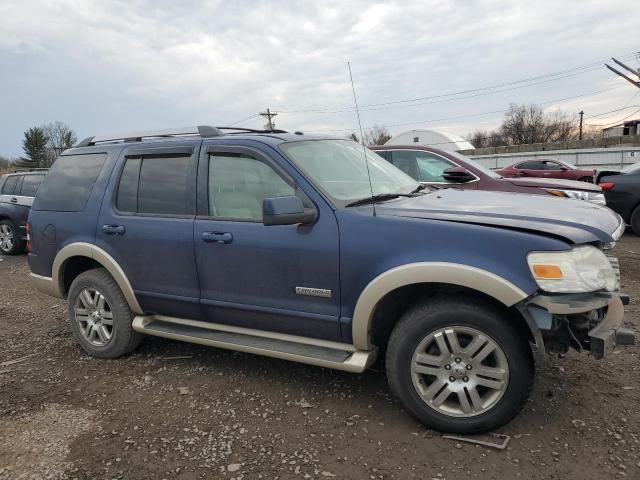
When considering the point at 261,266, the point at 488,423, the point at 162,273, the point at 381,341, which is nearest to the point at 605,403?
the point at 488,423

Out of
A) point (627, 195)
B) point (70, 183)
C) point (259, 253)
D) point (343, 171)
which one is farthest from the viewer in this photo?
point (627, 195)

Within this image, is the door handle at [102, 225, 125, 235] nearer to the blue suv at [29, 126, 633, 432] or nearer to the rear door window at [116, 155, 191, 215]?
the blue suv at [29, 126, 633, 432]

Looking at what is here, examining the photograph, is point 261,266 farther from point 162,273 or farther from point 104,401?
point 104,401

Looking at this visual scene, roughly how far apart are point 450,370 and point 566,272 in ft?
2.75

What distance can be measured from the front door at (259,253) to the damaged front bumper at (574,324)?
1.17m

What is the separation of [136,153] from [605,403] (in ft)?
12.8

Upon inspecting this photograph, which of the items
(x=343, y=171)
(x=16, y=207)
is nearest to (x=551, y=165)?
(x=16, y=207)

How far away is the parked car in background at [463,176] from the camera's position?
6680 mm

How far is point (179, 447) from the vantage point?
3035mm

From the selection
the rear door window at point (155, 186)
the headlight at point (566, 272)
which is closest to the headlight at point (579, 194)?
the headlight at point (566, 272)

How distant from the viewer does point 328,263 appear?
126 inches

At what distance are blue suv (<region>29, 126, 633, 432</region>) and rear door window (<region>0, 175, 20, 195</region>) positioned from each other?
7.25 m

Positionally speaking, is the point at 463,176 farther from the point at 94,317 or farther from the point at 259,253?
the point at 94,317

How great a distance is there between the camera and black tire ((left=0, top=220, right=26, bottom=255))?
10.4m
